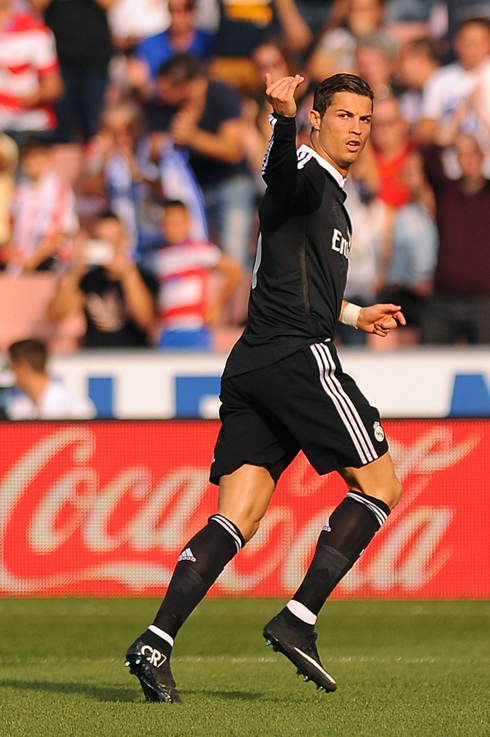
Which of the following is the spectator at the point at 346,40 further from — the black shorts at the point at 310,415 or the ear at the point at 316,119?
the black shorts at the point at 310,415

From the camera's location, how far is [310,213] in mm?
4902

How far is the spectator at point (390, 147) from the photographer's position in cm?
1186

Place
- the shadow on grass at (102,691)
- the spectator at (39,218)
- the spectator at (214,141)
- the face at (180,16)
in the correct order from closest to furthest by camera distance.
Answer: the shadow on grass at (102,691) → the spectator at (214,141) → the spectator at (39,218) → the face at (180,16)

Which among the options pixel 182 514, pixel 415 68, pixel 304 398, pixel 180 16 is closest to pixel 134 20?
pixel 180 16

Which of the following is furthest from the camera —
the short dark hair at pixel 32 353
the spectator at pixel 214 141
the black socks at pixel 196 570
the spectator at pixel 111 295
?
the spectator at pixel 214 141

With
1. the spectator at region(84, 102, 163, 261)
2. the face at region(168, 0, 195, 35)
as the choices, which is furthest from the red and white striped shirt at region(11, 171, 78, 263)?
the face at region(168, 0, 195, 35)

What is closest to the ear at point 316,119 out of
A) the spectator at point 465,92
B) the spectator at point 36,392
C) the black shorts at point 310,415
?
the black shorts at point 310,415

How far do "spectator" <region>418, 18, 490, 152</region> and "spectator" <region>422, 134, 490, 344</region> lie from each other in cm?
94

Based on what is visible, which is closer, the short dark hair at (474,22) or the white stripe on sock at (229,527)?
the white stripe on sock at (229,527)

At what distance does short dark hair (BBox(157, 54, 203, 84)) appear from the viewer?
12062mm

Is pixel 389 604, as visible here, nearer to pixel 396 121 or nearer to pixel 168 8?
pixel 396 121

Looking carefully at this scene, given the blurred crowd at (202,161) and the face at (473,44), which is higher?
the face at (473,44)

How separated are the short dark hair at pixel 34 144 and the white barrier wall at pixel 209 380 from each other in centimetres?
226

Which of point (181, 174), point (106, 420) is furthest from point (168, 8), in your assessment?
point (106, 420)
